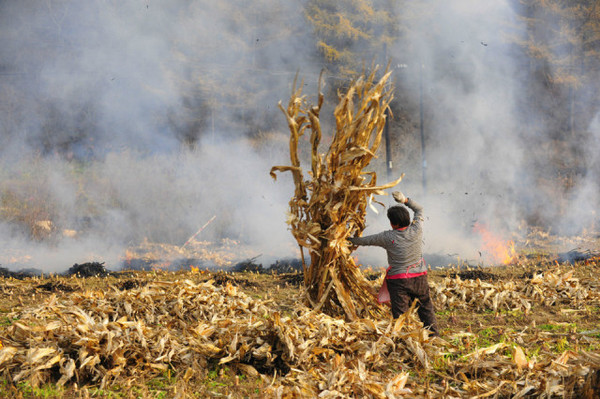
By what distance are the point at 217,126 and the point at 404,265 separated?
13530mm

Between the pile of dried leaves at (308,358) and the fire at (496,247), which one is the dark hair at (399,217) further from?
the fire at (496,247)

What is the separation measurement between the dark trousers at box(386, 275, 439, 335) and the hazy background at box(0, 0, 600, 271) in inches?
283

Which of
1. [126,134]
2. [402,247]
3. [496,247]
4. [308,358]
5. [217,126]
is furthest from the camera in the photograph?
[217,126]

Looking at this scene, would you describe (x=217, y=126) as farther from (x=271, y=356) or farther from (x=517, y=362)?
(x=517, y=362)

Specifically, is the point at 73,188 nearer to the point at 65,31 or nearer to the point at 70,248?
the point at 70,248

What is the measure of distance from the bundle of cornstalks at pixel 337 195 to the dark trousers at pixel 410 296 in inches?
17.6

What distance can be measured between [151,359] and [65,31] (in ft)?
51.5

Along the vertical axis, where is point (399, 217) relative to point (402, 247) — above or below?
above

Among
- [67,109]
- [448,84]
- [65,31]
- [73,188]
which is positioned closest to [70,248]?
[73,188]

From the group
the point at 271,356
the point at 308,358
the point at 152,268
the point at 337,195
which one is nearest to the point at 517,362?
the point at 308,358

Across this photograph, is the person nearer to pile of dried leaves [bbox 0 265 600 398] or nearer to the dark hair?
the dark hair

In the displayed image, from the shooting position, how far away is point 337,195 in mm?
5453

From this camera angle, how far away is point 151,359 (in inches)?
165

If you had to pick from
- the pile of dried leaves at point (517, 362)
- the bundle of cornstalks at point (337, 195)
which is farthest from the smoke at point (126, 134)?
the bundle of cornstalks at point (337, 195)
